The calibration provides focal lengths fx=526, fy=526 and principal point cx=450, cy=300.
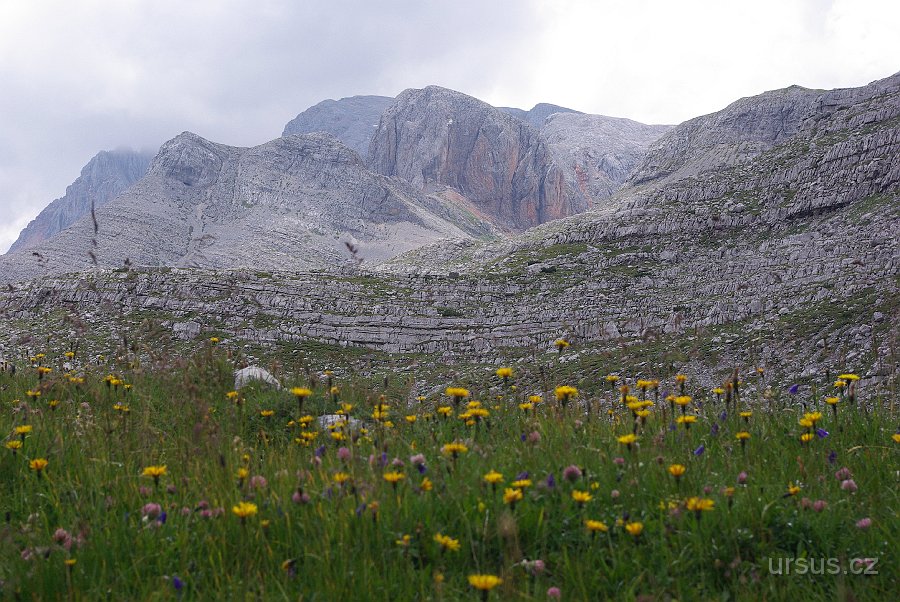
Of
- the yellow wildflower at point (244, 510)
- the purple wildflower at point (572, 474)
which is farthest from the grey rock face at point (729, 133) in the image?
the yellow wildflower at point (244, 510)

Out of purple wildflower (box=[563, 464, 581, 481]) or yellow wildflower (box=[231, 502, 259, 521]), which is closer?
yellow wildflower (box=[231, 502, 259, 521])

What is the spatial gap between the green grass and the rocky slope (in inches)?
5167

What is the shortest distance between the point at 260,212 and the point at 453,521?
17283cm

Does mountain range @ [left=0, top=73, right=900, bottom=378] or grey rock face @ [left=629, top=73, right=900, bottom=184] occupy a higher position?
grey rock face @ [left=629, top=73, right=900, bottom=184]

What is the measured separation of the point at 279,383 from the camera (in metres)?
7.69

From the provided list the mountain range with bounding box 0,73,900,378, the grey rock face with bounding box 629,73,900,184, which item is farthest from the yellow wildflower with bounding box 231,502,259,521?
the grey rock face with bounding box 629,73,900,184

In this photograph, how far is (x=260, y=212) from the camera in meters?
163

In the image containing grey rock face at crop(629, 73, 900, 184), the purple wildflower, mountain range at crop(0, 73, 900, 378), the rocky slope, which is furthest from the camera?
the rocky slope

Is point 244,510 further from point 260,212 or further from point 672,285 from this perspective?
point 260,212

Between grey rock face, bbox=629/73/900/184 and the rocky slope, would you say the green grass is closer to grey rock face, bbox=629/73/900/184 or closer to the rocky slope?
grey rock face, bbox=629/73/900/184

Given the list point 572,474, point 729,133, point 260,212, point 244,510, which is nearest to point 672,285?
point 572,474

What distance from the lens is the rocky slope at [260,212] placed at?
450 ft

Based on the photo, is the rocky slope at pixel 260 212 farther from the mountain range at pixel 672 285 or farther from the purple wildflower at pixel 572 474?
the purple wildflower at pixel 572 474

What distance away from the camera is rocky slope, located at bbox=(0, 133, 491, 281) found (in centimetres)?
13712
